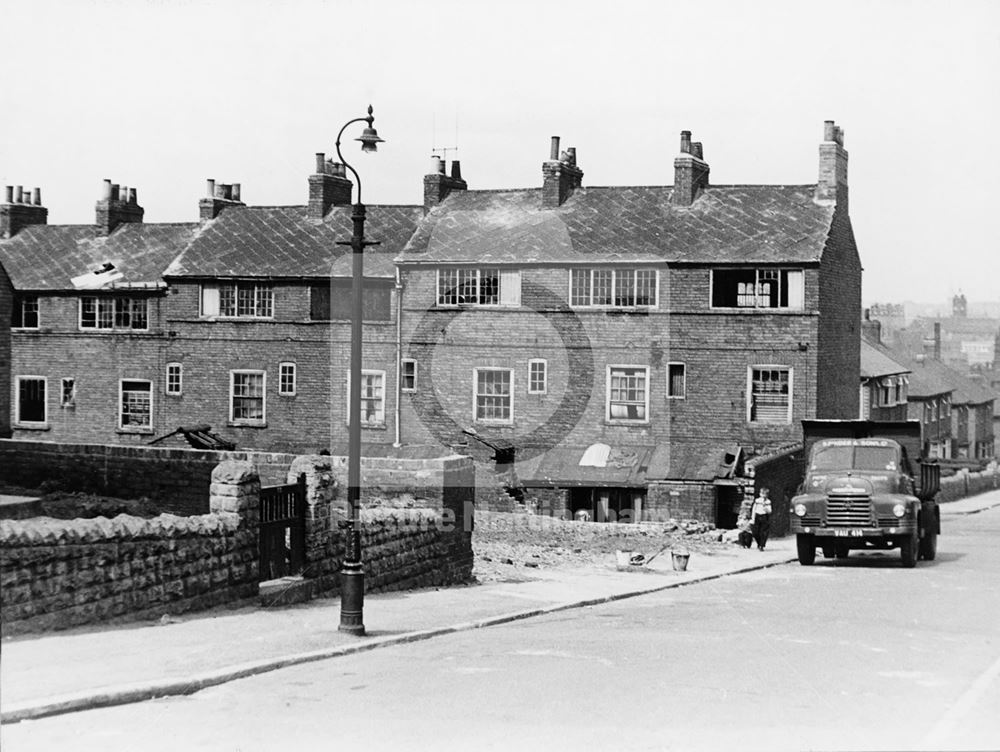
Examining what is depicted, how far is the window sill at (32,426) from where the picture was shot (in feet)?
168

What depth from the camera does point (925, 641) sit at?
17.1 meters

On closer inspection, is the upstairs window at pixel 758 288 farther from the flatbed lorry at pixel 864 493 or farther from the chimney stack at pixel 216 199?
the chimney stack at pixel 216 199

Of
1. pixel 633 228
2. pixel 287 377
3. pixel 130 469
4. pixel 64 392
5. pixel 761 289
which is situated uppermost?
pixel 633 228

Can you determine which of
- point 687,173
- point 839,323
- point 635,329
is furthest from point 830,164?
point 635,329

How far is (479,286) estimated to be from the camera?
148 feet

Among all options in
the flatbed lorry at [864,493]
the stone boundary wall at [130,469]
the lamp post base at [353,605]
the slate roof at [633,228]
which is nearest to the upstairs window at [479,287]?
the slate roof at [633,228]

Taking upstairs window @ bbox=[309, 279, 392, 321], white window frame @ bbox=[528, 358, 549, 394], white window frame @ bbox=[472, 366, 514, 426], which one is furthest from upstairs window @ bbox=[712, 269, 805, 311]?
upstairs window @ bbox=[309, 279, 392, 321]

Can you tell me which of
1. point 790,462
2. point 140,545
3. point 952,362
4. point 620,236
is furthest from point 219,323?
point 952,362

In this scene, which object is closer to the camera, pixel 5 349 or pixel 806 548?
pixel 806 548

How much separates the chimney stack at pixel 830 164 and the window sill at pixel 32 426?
28842mm

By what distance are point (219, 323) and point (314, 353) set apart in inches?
154

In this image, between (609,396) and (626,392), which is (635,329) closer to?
(626,392)

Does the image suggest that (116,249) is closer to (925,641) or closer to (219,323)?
(219,323)

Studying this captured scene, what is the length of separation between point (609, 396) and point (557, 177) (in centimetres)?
818
